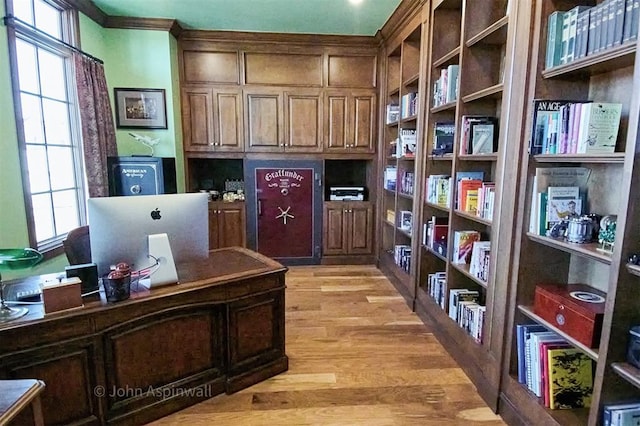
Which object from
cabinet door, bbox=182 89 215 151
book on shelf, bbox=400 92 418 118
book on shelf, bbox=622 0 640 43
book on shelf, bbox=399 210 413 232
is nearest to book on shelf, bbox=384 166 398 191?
book on shelf, bbox=399 210 413 232

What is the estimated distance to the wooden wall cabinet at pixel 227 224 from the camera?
451 cm

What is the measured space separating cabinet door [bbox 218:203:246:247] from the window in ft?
4.87

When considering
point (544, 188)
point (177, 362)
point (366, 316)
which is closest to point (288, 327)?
point (366, 316)

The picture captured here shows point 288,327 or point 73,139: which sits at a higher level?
point 73,139

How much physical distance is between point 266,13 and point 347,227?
2.62 m

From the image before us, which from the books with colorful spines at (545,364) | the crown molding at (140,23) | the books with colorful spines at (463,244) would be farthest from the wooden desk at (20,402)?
the crown molding at (140,23)

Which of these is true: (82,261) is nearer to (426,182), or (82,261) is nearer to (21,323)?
(21,323)

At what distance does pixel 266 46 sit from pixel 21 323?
3.76 m

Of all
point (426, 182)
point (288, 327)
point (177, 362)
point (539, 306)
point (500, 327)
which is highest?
point (426, 182)

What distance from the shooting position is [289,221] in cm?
464

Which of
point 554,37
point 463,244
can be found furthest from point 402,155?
point 554,37

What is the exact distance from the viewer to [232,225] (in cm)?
455

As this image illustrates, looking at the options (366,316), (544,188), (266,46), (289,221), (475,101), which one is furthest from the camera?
(289,221)

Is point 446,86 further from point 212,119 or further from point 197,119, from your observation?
point 197,119
